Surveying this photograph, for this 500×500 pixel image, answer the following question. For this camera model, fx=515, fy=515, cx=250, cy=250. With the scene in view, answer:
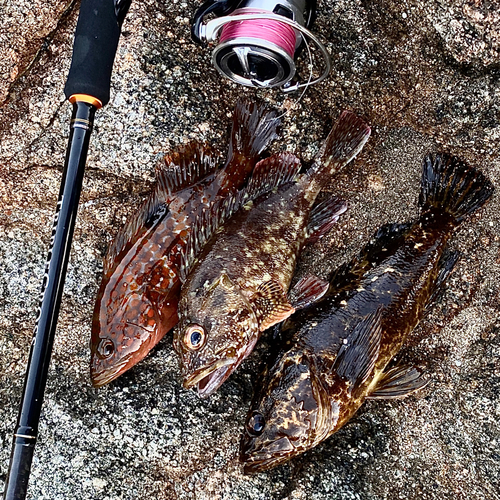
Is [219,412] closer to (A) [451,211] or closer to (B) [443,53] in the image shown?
(A) [451,211]

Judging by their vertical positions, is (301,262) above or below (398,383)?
above

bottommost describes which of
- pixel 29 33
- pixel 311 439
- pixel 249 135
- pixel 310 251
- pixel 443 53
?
pixel 311 439

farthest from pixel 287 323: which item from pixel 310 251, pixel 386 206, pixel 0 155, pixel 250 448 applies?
pixel 0 155

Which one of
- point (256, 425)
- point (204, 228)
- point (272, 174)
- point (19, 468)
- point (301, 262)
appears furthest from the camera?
point (301, 262)

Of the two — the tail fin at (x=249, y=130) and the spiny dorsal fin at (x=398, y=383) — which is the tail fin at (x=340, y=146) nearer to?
the tail fin at (x=249, y=130)

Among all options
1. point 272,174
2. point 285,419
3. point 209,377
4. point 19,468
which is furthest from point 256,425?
point 272,174

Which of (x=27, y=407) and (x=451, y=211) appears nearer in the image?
(x=27, y=407)

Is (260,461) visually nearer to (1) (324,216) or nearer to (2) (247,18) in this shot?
(1) (324,216)
